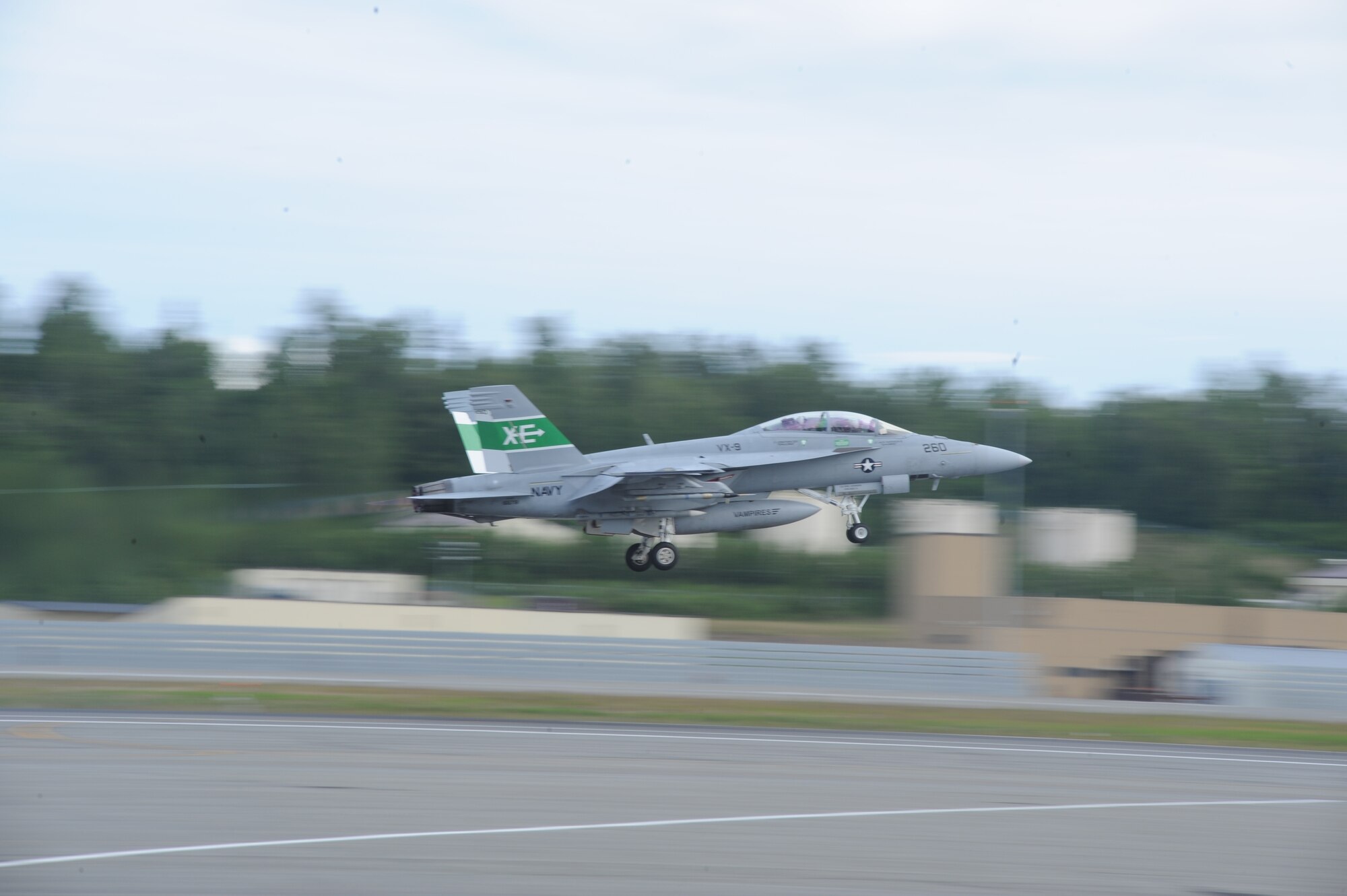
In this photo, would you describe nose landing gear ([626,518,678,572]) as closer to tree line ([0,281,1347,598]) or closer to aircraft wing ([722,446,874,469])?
aircraft wing ([722,446,874,469])

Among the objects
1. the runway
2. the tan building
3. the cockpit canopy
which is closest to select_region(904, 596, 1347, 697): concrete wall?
the tan building

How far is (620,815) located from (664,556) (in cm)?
1630

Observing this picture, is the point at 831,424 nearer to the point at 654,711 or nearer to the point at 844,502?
the point at 844,502

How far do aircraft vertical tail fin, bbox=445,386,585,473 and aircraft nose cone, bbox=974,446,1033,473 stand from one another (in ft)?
31.9

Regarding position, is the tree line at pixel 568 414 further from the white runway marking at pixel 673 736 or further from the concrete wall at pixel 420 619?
the white runway marking at pixel 673 736

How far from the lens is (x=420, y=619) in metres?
Result: 29.4

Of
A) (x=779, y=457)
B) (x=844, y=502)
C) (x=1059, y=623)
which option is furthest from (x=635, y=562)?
(x=1059, y=623)

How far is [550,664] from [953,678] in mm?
7796

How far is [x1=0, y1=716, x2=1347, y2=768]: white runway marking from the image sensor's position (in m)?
16.3

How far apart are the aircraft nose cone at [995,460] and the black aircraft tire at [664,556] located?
7.62 metres

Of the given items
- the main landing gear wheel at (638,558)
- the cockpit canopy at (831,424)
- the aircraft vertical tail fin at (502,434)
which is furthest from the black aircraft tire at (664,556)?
the cockpit canopy at (831,424)

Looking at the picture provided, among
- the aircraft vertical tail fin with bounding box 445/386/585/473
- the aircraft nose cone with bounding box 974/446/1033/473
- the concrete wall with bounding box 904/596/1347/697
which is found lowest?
the concrete wall with bounding box 904/596/1347/697

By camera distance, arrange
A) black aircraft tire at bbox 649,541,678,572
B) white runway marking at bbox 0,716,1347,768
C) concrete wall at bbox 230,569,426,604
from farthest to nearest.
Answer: concrete wall at bbox 230,569,426,604 → black aircraft tire at bbox 649,541,678,572 → white runway marking at bbox 0,716,1347,768

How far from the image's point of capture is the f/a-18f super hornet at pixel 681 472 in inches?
1043
